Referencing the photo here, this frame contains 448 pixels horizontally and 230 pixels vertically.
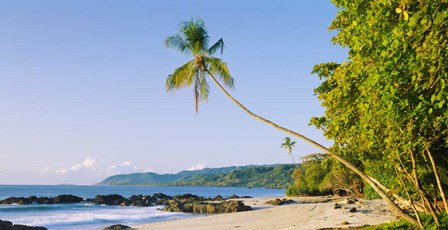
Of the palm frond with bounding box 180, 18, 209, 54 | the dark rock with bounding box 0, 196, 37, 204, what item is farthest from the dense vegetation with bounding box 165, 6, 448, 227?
the dark rock with bounding box 0, 196, 37, 204

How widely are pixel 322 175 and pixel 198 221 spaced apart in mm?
39287

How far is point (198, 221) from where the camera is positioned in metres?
31.0

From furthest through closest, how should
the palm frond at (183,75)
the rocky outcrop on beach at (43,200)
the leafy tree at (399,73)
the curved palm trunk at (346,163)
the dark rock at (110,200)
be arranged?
the rocky outcrop on beach at (43,200) < the dark rock at (110,200) < the palm frond at (183,75) < the curved palm trunk at (346,163) < the leafy tree at (399,73)

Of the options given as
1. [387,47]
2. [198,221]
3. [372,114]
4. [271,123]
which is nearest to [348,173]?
[198,221]

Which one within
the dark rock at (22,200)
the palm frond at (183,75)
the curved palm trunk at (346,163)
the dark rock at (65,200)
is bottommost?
the curved palm trunk at (346,163)

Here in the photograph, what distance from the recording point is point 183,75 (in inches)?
662

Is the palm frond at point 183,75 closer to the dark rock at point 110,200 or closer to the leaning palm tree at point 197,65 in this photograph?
the leaning palm tree at point 197,65

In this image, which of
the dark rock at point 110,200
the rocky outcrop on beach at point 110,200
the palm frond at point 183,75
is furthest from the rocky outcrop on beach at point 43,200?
the palm frond at point 183,75

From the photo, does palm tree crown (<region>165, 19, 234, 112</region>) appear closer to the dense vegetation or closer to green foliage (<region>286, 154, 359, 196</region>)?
the dense vegetation

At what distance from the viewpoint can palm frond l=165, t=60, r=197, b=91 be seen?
54.5 ft

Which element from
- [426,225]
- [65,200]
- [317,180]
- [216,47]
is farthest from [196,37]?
[65,200]

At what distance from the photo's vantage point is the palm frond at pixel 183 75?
16.6 meters

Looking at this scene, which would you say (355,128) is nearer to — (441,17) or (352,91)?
(352,91)

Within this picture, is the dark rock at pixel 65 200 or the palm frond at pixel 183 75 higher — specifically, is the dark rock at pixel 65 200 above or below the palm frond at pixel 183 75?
below
